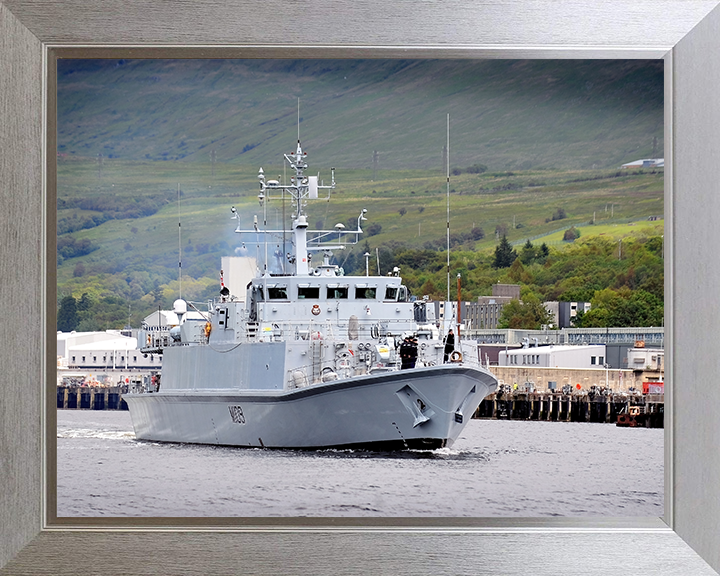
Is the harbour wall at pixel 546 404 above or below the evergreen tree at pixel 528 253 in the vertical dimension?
below

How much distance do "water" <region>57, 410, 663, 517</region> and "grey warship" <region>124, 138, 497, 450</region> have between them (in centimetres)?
31

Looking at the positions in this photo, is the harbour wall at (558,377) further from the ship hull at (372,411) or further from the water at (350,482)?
the ship hull at (372,411)

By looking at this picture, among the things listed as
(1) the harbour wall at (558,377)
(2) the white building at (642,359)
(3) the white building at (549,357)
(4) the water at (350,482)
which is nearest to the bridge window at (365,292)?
(4) the water at (350,482)

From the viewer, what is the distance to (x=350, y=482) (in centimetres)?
1067

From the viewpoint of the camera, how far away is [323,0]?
17.7 feet

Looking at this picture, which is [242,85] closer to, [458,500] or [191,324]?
[458,500]

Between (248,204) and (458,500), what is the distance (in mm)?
7036

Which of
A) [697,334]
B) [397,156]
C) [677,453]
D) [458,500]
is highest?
[397,156]

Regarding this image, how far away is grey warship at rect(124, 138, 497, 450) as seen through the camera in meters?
12.4

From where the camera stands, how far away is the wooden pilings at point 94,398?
25.4 meters

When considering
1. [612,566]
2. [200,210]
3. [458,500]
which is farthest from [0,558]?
[200,210]

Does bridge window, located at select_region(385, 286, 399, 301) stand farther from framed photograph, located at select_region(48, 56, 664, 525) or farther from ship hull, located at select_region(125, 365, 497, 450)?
ship hull, located at select_region(125, 365, 497, 450)

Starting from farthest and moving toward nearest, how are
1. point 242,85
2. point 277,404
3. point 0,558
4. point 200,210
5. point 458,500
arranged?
point 200,210, point 277,404, point 458,500, point 242,85, point 0,558

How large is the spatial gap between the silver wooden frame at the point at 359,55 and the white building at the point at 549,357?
20851mm
